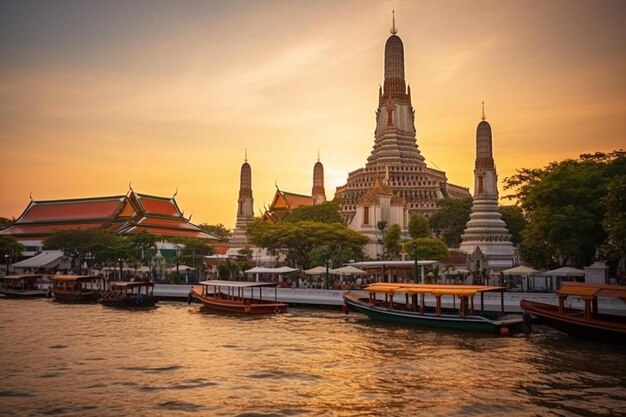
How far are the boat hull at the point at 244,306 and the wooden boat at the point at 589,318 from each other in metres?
15.1

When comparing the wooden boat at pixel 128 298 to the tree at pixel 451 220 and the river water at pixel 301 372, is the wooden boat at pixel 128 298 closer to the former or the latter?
the river water at pixel 301 372

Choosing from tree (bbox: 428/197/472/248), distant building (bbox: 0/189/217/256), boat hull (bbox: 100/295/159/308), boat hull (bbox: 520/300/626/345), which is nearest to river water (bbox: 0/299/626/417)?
boat hull (bbox: 520/300/626/345)

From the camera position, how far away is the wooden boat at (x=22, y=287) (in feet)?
171

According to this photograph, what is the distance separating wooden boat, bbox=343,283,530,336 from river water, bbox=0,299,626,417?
2.53ft

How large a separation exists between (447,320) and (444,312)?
10.6 ft

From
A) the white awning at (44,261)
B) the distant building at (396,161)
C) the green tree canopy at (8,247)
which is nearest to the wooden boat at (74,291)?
the white awning at (44,261)

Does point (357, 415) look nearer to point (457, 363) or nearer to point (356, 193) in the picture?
point (457, 363)

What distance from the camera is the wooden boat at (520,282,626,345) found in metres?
23.4

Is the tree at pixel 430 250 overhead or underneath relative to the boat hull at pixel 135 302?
overhead

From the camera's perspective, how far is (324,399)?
16219 mm

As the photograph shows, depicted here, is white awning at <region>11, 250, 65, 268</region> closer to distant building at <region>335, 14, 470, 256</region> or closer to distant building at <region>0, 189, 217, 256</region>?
distant building at <region>0, 189, 217, 256</region>

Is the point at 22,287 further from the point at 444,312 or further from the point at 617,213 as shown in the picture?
the point at 617,213

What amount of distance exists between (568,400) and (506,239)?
4338 centimetres

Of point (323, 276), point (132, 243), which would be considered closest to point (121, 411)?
point (323, 276)
